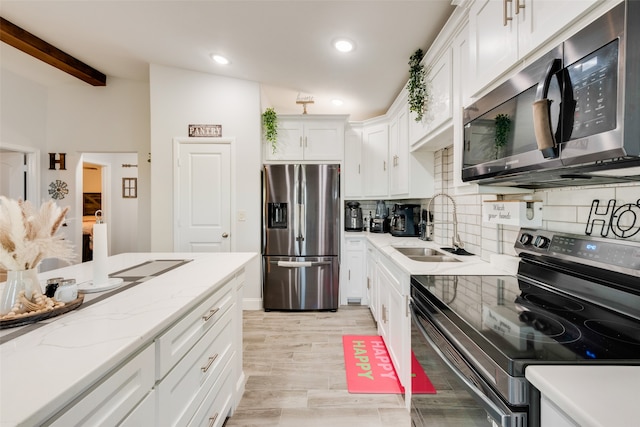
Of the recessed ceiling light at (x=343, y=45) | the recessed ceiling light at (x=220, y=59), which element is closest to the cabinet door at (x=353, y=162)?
the recessed ceiling light at (x=343, y=45)

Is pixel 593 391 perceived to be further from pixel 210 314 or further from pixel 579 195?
pixel 210 314

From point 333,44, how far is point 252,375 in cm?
274

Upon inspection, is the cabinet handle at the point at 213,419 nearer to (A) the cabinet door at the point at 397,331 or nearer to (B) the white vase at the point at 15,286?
(B) the white vase at the point at 15,286

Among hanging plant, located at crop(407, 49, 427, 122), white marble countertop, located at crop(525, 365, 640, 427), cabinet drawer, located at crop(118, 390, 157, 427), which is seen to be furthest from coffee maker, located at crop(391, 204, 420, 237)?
cabinet drawer, located at crop(118, 390, 157, 427)

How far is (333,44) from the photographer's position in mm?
2330

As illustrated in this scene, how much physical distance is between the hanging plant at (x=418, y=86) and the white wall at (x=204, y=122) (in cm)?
177

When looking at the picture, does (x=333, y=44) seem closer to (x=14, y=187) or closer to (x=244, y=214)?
(x=244, y=214)

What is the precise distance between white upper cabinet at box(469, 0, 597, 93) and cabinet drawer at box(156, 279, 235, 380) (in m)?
1.62

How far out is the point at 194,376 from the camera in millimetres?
1130

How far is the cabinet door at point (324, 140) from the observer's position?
131 inches

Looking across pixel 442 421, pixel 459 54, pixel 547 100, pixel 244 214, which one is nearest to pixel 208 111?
pixel 244 214

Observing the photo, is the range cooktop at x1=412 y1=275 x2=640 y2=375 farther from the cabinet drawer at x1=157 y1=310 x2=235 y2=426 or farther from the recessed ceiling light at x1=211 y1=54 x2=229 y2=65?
the recessed ceiling light at x1=211 y1=54 x2=229 y2=65

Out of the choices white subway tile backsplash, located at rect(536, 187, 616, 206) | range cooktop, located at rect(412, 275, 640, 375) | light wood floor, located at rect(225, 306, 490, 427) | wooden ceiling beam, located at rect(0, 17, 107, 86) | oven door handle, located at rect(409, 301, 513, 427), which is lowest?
light wood floor, located at rect(225, 306, 490, 427)

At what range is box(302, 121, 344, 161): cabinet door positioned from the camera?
3.34 m
